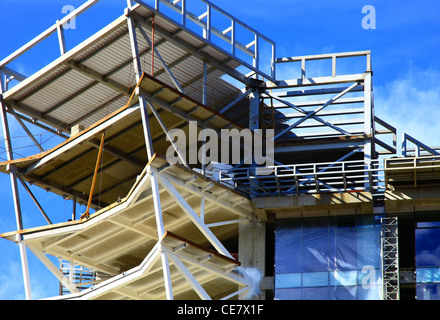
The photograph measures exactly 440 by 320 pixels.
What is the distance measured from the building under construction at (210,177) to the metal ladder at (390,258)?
0.32 ft

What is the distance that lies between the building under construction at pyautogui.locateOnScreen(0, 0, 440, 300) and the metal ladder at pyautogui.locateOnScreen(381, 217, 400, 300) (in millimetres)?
96

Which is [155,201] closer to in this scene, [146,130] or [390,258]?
[146,130]

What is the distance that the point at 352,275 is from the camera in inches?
2200

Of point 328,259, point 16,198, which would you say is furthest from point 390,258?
point 16,198

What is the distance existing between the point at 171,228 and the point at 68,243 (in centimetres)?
630

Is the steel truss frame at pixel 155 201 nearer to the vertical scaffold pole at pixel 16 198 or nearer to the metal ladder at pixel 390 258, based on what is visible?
the vertical scaffold pole at pixel 16 198

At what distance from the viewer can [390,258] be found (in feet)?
181

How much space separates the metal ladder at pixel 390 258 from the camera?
54.8 m

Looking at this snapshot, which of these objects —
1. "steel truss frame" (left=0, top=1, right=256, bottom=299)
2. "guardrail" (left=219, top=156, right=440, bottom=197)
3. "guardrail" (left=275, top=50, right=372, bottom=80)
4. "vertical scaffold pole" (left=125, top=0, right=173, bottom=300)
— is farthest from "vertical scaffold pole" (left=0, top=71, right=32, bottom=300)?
"guardrail" (left=275, top=50, right=372, bottom=80)

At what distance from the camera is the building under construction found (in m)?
A: 54.7

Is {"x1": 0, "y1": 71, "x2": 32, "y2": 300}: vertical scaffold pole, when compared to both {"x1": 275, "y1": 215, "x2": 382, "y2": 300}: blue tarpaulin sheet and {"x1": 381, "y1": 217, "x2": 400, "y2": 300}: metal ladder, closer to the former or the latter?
{"x1": 275, "y1": 215, "x2": 382, "y2": 300}: blue tarpaulin sheet

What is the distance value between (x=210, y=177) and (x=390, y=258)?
37.1 feet

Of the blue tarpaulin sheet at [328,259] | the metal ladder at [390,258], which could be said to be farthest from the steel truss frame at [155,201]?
the metal ladder at [390,258]

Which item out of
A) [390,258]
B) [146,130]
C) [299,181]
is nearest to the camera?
[146,130]
